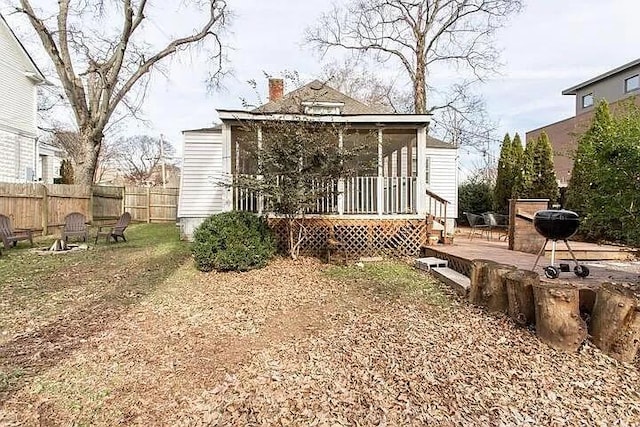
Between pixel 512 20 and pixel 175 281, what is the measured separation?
66.0 feet

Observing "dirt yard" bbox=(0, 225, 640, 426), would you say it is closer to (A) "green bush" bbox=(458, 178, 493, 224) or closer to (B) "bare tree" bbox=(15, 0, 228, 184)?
(B) "bare tree" bbox=(15, 0, 228, 184)

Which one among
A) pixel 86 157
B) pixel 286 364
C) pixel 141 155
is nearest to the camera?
pixel 286 364

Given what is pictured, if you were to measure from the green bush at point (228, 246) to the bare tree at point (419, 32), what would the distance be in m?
14.9

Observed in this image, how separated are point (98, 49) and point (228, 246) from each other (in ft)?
46.2

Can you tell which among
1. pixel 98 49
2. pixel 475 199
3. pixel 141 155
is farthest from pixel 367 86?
pixel 141 155

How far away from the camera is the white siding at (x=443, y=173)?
14648 mm

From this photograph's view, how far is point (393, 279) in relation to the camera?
7.35 meters

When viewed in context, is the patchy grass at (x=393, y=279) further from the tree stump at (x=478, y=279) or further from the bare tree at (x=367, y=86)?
the bare tree at (x=367, y=86)

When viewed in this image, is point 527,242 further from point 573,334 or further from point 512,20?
point 512,20

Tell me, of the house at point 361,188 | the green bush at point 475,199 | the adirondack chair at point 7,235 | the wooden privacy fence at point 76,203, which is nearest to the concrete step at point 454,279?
the house at point 361,188

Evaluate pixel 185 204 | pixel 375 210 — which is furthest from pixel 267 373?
pixel 185 204

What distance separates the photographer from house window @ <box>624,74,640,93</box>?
20734 millimetres

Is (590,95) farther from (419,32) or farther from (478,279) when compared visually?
(478,279)

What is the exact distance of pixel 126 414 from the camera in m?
3.12
